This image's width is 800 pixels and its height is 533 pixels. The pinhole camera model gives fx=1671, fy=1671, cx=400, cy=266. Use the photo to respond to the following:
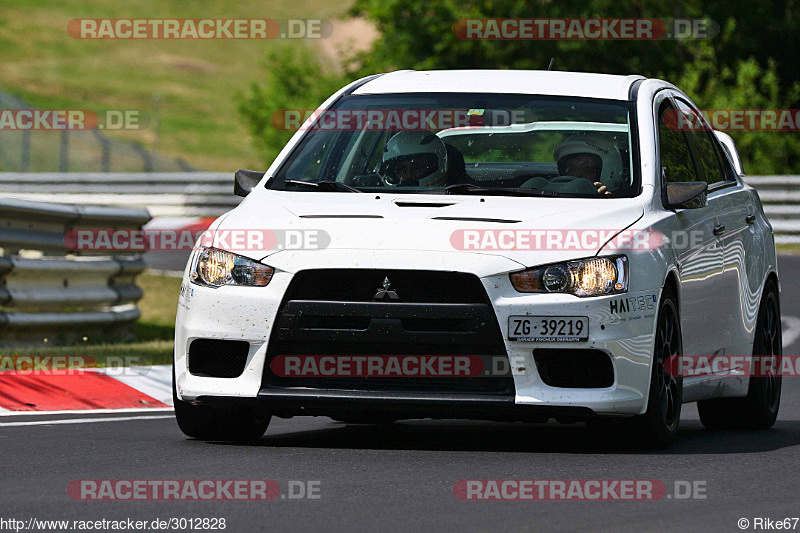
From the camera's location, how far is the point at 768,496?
6258mm

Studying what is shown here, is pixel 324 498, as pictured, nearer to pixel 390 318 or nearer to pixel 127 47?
pixel 390 318

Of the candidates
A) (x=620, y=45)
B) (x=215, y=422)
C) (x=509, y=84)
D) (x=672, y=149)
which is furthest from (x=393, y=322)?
(x=620, y=45)

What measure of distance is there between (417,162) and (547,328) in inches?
60.7

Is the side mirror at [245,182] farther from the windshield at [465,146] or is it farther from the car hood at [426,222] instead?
the car hood at [426,222]

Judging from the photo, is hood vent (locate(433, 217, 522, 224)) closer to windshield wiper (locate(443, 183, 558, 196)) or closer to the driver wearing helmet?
windshield wiper (locate(443, 183, 558, 196))

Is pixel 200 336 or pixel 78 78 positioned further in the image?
pixel 78 78

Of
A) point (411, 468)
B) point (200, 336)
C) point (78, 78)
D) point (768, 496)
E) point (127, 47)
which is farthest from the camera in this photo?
point (127, 47)

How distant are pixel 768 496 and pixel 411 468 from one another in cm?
143

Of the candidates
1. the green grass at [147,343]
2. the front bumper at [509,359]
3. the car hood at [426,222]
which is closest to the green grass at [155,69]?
the green grass at [147,343]

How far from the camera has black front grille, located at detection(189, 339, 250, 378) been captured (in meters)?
7.35

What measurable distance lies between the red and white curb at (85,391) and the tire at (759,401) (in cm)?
311

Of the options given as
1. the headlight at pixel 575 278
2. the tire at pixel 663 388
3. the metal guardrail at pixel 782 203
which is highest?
the headlight at pixel 575 278

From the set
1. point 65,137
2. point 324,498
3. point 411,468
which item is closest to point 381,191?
point 411,468

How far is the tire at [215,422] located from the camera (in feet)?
25.1
